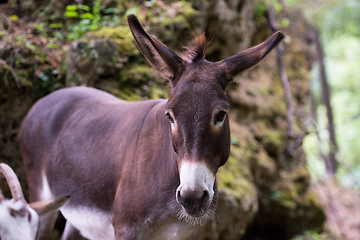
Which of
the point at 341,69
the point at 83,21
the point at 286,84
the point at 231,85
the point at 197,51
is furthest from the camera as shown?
the point at 341,69

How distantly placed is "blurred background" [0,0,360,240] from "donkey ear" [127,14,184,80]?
2.07ft

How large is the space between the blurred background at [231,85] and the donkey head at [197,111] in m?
0.59

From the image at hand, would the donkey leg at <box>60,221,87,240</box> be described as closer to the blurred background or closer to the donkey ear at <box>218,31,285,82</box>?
the blurred background

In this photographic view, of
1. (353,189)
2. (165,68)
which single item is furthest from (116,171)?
(353,189)

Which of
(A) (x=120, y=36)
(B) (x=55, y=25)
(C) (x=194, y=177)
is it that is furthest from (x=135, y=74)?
(C) (x=194, y=177)

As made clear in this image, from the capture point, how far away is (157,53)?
2.27 meters

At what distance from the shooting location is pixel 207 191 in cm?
190

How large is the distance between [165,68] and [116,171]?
1.07 m

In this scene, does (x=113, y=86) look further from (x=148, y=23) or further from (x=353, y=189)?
(x=353, y=189)

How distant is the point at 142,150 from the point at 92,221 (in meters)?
0.93

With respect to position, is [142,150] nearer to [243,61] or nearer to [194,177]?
[194,177]

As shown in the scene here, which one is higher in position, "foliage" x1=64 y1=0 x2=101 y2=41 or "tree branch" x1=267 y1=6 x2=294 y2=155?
"foliage" x1=64 y1=0 x2=101 y2=41

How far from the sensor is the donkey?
2033 millimetres

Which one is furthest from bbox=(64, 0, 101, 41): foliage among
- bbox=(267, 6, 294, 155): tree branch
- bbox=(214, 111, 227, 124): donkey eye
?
bbox=(267, 6, 294, 155): tree branch
